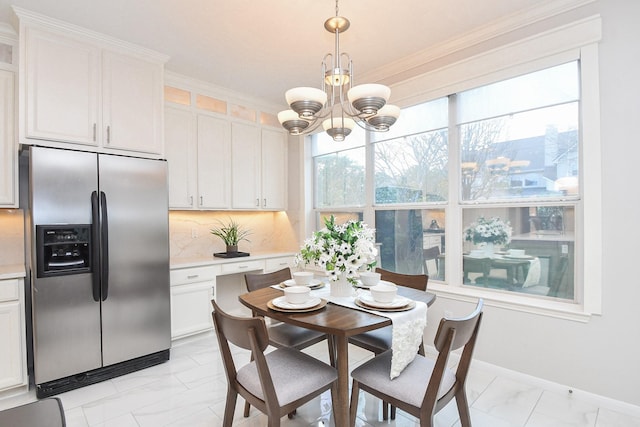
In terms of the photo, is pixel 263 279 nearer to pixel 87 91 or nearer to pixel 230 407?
pixel 230 407

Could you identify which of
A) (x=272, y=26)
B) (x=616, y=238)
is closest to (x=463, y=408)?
(x=616, y=238)

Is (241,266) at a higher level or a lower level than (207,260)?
lower

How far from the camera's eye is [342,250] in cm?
192

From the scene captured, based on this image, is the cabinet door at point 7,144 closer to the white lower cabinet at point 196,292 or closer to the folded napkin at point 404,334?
the white lower cabinet at point 196,292

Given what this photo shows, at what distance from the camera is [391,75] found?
11.0 feet

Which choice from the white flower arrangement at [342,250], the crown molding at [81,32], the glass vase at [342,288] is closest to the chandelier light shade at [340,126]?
the white flower arrangement at [342,250]

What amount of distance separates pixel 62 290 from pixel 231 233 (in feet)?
6.01

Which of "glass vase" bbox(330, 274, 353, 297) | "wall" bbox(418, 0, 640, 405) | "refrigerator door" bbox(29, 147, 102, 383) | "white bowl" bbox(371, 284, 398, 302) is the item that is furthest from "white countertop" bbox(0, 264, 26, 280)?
"wall" bbox(418, 0, 640, 405)

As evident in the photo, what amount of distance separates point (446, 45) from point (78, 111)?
3193 mm

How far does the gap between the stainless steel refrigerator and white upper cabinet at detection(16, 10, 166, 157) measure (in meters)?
0.16

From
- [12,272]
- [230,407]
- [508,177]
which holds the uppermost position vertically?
[508,177]

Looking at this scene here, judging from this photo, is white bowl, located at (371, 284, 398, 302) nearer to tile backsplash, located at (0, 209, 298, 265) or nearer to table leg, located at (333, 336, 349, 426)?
table leg, located at (333, 336, 349, 426)

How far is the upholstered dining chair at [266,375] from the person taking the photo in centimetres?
145

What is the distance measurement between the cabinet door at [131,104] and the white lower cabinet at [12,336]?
51.0 inches
